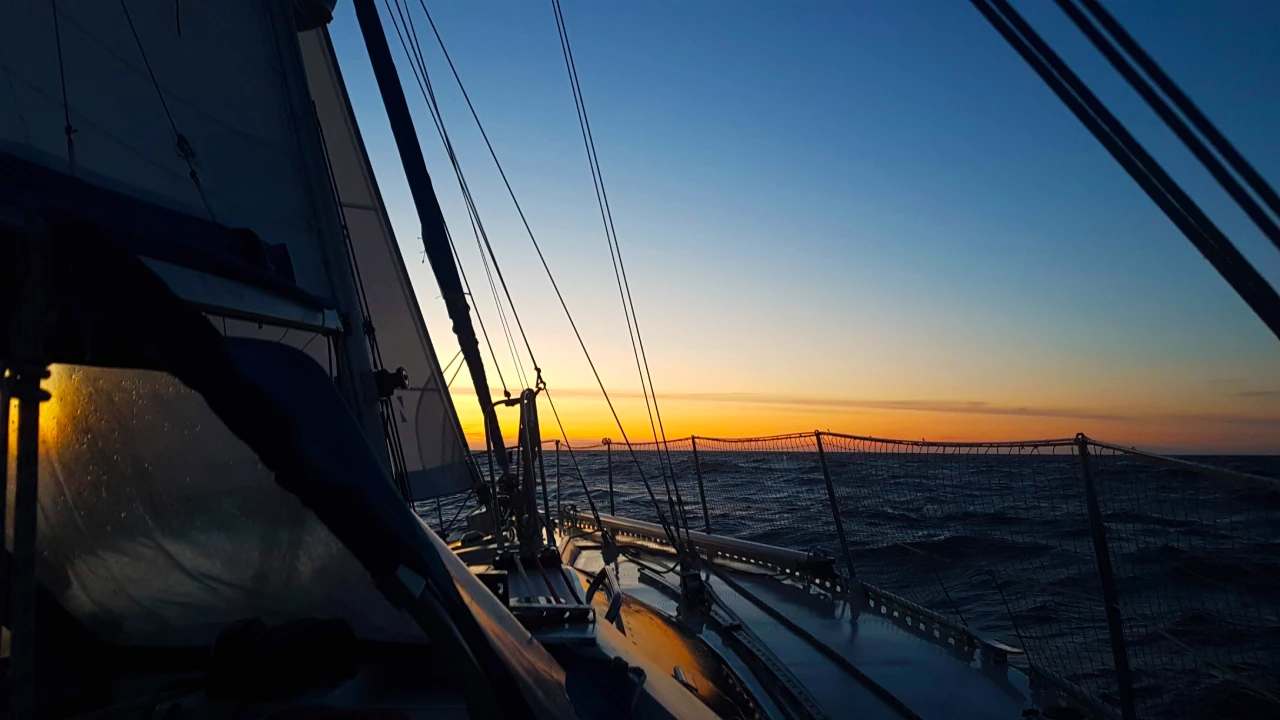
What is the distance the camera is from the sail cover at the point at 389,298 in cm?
669

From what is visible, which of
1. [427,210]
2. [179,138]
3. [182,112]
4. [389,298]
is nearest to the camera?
[179,138]

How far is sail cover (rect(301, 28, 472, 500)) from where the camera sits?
669 centimetres

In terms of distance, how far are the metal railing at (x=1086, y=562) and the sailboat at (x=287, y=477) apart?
7 centimetres

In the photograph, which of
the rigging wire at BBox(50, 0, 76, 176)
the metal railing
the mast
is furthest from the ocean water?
the rigging wire at BBox(50, 0, 76, 176)

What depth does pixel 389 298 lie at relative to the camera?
7.21 metres

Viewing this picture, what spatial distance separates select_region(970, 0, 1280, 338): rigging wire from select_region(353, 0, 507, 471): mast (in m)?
5.07

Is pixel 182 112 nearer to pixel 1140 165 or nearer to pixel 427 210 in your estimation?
pixel 427 210

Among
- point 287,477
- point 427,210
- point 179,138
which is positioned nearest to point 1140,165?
point 287,477

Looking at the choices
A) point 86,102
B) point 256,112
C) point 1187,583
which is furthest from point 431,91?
point 1187,583

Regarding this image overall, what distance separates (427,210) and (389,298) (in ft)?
3.37

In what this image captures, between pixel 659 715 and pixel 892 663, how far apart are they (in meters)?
2.72

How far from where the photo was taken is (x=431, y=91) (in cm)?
726

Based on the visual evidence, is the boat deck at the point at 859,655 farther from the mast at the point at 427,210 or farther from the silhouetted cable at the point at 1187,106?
the silhouetted cable at the point at 1187,106

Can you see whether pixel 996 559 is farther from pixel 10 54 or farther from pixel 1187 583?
pixel 10 54
